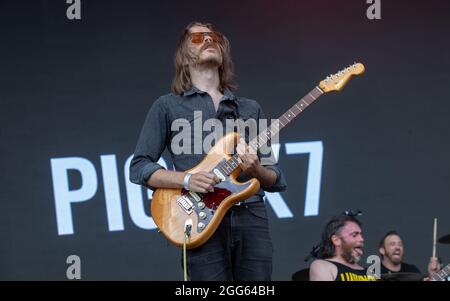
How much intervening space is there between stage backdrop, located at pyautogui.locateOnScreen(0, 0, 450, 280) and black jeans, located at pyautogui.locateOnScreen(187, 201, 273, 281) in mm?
2736

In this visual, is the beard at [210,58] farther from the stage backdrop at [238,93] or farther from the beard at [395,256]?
the beard at [395,256]

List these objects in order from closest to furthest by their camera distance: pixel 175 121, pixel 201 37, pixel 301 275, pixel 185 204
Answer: pixel 185 204 → pixel 175 121 → pixel 201 37 → pixel 301 275

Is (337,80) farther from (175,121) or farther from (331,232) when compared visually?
(331,232)

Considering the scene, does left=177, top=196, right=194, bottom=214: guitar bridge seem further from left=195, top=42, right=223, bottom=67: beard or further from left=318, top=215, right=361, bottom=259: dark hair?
left=318, top=215, right=361, bottom=259: dark hair

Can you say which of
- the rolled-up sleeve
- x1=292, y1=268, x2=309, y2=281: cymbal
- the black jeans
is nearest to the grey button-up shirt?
the rolled-up sleeve

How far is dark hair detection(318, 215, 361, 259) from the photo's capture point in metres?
6.52

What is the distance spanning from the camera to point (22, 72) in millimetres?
7199

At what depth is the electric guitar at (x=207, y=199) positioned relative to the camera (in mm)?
4461

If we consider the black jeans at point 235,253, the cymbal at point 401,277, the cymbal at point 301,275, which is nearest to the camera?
the black jeans at point 235,253

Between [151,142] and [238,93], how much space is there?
265cm

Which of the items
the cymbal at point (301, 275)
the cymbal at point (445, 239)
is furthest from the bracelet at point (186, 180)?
→ the cymbal at point (445, 239)

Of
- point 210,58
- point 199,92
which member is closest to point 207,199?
point 199,92

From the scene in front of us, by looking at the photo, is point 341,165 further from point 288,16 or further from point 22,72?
point 22,72

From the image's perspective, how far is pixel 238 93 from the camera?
23.9 ft
